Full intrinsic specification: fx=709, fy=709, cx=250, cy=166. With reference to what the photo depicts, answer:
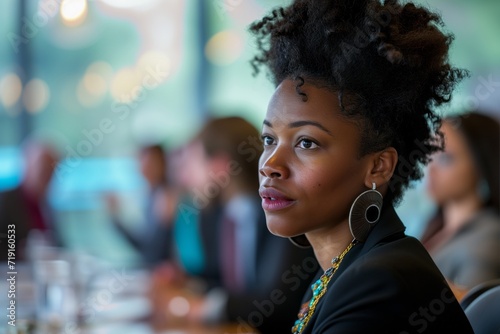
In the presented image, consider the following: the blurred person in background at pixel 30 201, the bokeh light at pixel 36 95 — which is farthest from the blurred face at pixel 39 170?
the bokeh light at pixel 36 95

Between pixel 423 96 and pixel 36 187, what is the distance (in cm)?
298

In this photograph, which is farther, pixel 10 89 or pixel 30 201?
pixel 10 89

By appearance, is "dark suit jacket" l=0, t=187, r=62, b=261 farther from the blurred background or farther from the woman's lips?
the woman's lips

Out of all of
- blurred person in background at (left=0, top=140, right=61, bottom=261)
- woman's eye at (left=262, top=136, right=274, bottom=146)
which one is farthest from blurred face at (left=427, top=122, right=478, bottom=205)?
blurred person in background at (left=0, top=140, right=61, bottom=261)

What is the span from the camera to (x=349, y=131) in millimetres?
1127

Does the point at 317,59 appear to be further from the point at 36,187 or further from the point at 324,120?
the point at 36,187

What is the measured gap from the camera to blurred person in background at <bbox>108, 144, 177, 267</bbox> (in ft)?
11.9

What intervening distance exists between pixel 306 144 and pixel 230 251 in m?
1.82

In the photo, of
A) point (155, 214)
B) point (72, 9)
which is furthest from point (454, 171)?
point (72, 9)

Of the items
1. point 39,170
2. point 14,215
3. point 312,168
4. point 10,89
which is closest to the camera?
point 312,168

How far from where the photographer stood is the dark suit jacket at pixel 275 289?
2.26 metres

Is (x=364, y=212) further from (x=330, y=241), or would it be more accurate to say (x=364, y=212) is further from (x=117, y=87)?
(x=117, y=87)

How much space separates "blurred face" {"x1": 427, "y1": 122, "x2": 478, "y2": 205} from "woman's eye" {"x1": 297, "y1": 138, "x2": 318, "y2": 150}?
4.75ft

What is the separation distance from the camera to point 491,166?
96.1 inches
